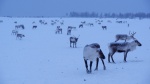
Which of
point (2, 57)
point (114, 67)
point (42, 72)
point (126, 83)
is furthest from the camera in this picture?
point (2, 57)

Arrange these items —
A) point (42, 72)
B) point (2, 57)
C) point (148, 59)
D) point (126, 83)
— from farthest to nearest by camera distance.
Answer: point (2, 57) → point (148, 59) → point (42, 72) → point (126, 83)

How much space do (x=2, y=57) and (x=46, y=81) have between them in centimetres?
574

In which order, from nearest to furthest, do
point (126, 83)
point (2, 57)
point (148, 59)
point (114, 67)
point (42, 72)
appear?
1. point (126, 83)
2. point (42, 72)
3. point (114, 67)
4. point (148, 59)
5. point (2, 57)

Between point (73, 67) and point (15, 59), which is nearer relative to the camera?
point (73, 67)

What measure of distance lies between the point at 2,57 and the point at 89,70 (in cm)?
552

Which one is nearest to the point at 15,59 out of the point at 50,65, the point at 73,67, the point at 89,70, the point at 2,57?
the point at 2,57

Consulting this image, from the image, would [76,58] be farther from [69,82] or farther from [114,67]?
[69,82]

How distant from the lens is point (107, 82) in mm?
8617

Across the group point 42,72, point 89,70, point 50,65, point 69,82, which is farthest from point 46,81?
point 50,65

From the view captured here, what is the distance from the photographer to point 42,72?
10.2 m

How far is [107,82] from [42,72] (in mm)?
2755

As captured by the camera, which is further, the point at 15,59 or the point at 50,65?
the point at 15,59

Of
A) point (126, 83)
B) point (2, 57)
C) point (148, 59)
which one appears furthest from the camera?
point (2, 57)

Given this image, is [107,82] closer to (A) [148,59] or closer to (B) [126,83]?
(B) [126,83]
